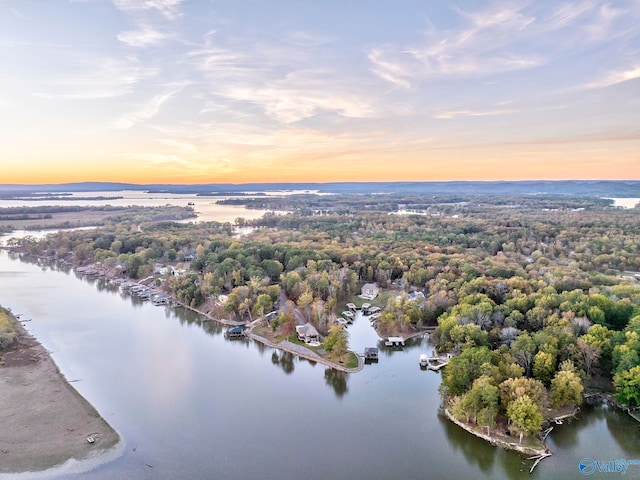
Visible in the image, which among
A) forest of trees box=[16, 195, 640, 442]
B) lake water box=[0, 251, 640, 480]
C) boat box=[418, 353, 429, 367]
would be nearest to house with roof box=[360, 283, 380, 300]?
forest of trees box=[16, 195, 640, 442]

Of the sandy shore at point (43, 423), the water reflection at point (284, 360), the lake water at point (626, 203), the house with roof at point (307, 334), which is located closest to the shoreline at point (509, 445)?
the water reflection at point (284, 360)

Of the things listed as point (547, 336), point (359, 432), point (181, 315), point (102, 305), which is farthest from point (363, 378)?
point (102, 305)

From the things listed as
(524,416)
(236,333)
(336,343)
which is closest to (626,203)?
(336,343)

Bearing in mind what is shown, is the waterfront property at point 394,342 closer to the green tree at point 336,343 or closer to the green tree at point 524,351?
the green tree at point 336,343

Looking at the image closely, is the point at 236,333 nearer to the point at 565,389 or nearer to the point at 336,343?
the point at 336,343

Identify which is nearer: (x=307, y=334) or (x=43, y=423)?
(x=43, y=423)

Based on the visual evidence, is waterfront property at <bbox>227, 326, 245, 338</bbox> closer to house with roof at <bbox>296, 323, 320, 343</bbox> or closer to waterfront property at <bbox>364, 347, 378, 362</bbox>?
house with roof at <bbox>296, 323, 320, 343</bbox>
